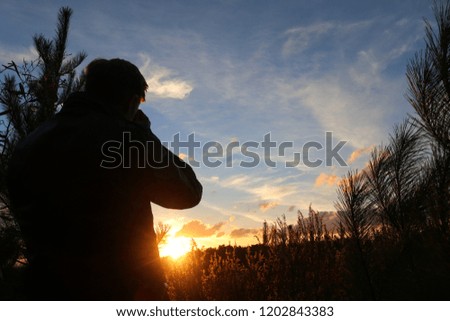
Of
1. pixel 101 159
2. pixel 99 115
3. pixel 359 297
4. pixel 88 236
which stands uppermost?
pixel 99 115

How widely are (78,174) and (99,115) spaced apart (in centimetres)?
30

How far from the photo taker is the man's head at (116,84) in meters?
1.86

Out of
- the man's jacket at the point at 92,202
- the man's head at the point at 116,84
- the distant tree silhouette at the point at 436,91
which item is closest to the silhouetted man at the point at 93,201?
the man's jacket at the point at 92,202

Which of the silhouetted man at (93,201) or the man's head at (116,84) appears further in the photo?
the man's head at (116,84)

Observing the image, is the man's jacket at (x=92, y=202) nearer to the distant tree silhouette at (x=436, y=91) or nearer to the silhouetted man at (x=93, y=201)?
the silhouetted man at (x=93, y=201)

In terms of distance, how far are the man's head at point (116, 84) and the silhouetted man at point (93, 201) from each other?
0.15m

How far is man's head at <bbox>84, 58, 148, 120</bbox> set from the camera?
186 cm

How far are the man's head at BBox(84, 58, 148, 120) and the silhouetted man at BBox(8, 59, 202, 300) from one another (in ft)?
0.49

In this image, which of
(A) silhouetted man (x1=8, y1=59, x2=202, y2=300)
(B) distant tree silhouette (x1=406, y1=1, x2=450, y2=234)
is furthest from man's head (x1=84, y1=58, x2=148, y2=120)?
(B) distant tree silhouette (x1=406, y1=1, x2=450, y2=234)

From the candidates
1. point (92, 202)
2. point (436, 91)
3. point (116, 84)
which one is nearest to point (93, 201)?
point (92, 202)

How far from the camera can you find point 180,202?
68.4 inches

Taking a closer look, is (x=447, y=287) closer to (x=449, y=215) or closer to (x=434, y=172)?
(x=449, y=215)

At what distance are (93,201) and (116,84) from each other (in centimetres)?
60
